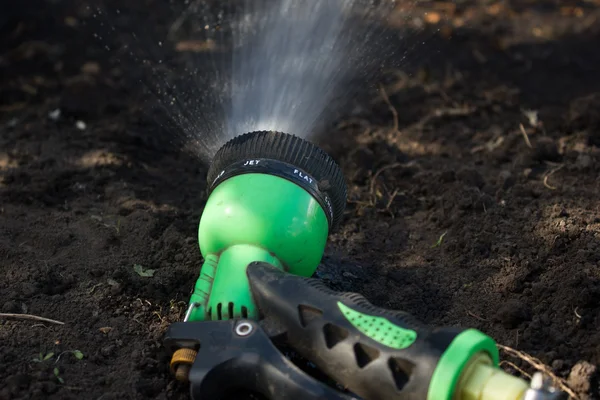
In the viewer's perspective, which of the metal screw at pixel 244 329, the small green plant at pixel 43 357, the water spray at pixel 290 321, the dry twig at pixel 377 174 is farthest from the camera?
the dry twig at pixel 377 174

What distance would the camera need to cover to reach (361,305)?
69.3 inches

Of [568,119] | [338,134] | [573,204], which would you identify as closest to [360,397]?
[573,204]

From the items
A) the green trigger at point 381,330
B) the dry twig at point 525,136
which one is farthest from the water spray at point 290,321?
the dry twig at point 525,136

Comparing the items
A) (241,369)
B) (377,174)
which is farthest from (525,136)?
(241,369)

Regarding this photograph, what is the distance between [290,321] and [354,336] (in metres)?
0.19

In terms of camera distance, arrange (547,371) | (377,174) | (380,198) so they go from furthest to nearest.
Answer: (377,174) < (380,198) < (547,371)

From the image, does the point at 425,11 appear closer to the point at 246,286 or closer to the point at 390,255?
the point at 390,255

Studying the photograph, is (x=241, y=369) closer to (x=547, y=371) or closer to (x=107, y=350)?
(x=107, y=350)

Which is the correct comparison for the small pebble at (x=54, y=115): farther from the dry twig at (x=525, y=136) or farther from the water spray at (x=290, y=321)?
the dry twig at (x=525, y=136)

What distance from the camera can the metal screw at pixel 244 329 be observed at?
1.81 metres

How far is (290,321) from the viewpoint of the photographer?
1796mm

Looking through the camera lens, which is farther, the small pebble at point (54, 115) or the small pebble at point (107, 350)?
the small pebble at point (54, 115)

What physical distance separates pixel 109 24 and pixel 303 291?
2.85m

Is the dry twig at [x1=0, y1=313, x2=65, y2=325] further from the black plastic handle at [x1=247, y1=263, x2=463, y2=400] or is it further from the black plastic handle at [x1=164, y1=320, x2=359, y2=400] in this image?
the black plastic handle at [x1=247, y1=263, x2=463, y2=400]
